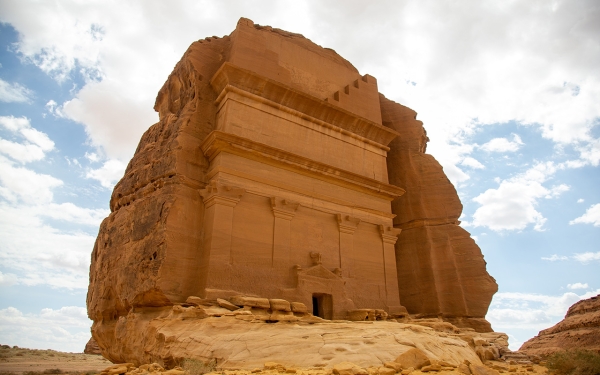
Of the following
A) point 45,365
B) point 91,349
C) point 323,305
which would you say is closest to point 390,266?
point 323,305

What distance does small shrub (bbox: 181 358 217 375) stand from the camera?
6.76 m

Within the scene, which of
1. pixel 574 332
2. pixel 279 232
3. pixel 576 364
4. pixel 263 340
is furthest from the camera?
pixel 574 332

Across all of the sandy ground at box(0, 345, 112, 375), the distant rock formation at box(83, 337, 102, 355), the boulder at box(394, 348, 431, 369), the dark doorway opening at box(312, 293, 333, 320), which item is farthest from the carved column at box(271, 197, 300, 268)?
the distant rock formation at box(83, 337, 102, 355)

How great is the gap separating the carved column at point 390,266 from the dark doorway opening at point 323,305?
245cm

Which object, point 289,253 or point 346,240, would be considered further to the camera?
point 346,240

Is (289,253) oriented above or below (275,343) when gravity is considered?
above

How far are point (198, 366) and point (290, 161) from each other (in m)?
6.93

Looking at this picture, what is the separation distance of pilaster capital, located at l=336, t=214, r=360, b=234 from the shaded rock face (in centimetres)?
834

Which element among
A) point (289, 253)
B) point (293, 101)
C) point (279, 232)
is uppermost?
point (293, 101)

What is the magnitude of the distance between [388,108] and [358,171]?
14.8 ft

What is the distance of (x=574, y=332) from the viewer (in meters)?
18.0

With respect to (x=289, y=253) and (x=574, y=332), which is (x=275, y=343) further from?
(x=574, y=332)

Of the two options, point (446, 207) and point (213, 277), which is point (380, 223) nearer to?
point (446, 207)

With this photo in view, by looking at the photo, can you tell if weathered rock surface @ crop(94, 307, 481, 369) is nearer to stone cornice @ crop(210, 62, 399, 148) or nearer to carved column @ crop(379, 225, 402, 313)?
carved column @ crop(379, 225, 402, 313)
